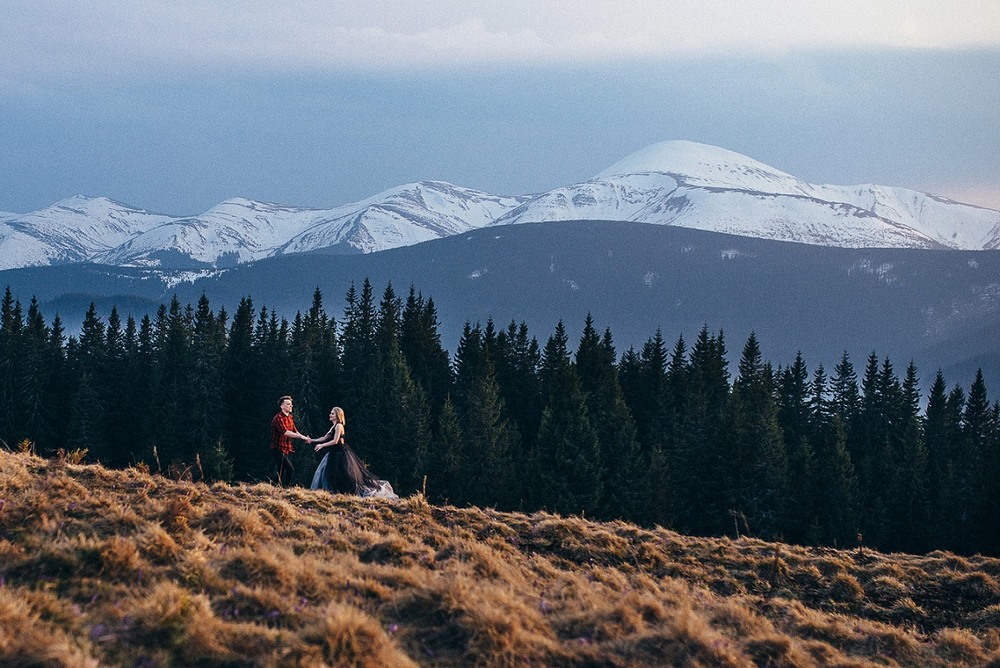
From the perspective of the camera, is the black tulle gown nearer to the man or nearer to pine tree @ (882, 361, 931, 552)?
the man

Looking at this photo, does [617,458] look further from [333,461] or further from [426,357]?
[333,461]

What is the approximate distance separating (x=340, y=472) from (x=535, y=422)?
204 feet

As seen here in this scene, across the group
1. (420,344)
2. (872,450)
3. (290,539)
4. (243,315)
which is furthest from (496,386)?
(290,539)

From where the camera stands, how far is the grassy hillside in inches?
274

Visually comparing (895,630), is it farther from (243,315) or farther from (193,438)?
(243,315)

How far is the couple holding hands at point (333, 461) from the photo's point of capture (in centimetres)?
1870

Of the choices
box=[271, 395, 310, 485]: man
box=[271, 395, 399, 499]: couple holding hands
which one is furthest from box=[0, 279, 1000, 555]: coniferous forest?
box=[271, 395, 310, 485]: man

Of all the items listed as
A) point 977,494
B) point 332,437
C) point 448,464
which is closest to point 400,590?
point 332,437

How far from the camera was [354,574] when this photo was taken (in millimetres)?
9312

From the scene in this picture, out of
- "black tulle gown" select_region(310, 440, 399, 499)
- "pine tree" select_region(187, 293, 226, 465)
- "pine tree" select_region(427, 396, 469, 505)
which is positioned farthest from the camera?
"pine tree" select_region(187, 293, 226, 465)

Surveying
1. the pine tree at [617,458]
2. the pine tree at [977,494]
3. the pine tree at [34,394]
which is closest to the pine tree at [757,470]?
the pine tree at [617,458]

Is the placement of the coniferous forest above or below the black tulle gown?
below

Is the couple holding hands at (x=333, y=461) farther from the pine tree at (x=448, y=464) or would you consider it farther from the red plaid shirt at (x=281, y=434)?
the pine tree at (x=448, y=464)

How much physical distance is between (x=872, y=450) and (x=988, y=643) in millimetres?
79502
